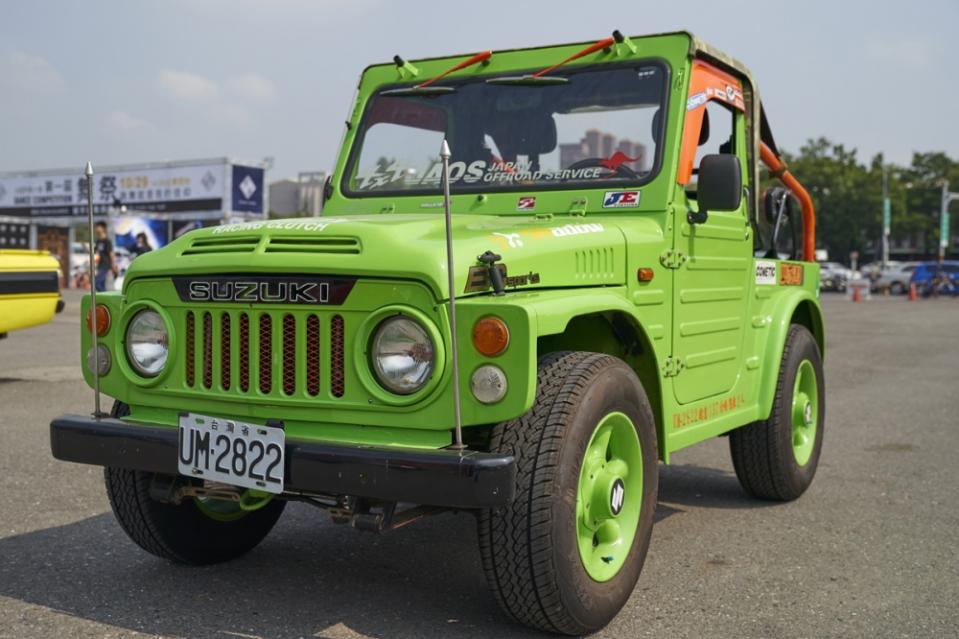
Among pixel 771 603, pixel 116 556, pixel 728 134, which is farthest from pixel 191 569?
pixel 728 134

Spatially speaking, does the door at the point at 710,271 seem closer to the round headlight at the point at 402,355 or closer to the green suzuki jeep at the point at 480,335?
the green suzuki jeep at the point at 480,335

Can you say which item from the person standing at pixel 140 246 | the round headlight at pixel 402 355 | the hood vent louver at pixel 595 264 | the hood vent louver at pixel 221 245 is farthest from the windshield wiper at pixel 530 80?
the person standing at pixel 140 246

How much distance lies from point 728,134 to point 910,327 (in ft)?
59.7

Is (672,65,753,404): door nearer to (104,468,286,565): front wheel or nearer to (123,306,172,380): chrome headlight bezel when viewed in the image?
(104,468,286,565): front wheel

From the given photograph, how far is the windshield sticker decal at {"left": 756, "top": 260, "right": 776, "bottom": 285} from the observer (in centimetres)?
562

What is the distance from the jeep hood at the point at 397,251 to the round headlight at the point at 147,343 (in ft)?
0.52

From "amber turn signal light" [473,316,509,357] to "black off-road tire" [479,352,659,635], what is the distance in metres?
0.27

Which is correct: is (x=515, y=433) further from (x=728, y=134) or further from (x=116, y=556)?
(x=728, y=134)

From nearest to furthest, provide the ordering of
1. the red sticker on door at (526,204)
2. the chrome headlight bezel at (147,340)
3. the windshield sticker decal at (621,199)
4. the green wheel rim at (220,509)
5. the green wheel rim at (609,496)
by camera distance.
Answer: the green wheel rim at (609,496) < the chrome headlight bezel at (147,340) < the green wheel rim at (220,509) < the windshield sticker decal at (621,199) < the red sticker on door at (526,204)

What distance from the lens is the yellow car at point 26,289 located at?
1005 cm

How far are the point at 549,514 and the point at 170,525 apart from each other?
170 centimetres

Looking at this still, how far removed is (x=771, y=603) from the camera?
4.07 m

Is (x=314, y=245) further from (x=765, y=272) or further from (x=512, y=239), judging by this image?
(x=765, y=272)

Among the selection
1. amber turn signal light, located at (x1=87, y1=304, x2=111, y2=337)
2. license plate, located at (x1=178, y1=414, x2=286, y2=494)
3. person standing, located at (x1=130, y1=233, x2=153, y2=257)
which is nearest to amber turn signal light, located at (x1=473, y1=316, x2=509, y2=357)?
license plate, located at (x1=178, y1=414, x2=286, y2=494)
